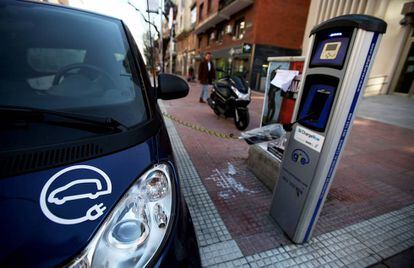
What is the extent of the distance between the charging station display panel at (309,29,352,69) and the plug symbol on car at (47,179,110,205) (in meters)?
1.68

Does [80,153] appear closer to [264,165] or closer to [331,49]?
[331,49]

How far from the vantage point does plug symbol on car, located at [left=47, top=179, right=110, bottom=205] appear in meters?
0.79

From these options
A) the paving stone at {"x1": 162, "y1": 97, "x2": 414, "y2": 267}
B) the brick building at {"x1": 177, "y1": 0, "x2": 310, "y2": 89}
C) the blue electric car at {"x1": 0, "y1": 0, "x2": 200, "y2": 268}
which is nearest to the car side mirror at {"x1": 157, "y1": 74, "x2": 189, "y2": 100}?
the blue electric car at {"x1": 0, "y1": 0, "x2": 200, "y2": 268}

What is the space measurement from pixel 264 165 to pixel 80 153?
2.49m

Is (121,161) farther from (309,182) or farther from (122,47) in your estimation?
(309,182)

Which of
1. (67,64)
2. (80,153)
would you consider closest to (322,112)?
(80,153)

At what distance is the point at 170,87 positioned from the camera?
1.83 metres

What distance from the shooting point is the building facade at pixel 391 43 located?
9086 millimetres

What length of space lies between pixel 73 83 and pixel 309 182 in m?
1.94

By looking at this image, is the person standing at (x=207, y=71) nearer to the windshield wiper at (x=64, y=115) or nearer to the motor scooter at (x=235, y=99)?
the motor scooter at (x=235, y=99)

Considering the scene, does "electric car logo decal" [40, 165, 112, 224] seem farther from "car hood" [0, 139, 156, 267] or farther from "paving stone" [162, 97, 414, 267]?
"paving stone" [162, 97, 414, 267]

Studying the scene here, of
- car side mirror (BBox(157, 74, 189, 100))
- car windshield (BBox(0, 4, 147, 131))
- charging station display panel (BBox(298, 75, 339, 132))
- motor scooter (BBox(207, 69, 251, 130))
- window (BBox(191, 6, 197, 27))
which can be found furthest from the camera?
window (BBox(191, 6, 197, 27))

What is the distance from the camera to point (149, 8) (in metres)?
12.7

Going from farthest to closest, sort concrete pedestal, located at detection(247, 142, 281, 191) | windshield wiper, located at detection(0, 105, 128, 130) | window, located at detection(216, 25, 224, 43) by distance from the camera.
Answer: window, located at detection(216, 25, 224, 43), concrete pedestal, located at detection(247, 142, 281, 191), windshield wiper, located at detection(0, 105, 128, 130)
